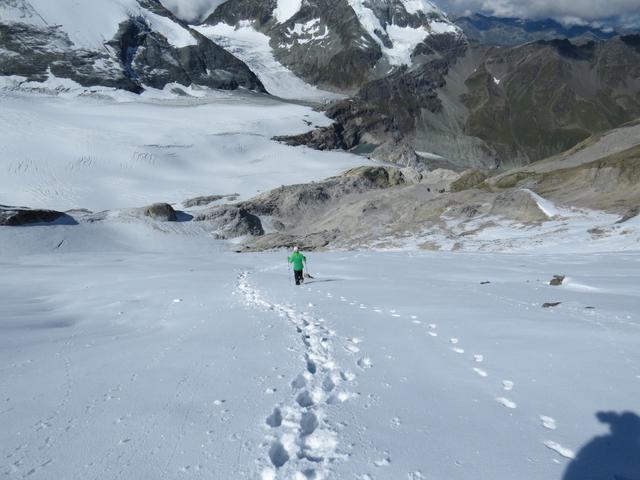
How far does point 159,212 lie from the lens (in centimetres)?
5691

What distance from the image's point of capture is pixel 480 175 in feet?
197

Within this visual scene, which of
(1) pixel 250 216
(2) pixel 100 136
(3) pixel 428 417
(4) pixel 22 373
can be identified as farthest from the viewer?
(2) pixel 100 136

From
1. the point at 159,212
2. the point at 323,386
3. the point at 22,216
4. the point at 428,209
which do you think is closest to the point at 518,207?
the point at 428,209

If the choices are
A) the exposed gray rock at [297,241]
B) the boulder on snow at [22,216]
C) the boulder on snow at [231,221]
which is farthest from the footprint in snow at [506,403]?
the boulder on snow at [231,221]

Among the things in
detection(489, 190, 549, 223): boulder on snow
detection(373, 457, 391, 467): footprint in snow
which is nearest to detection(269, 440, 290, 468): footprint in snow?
detection(373, 457, 391, 467): footprint in snow

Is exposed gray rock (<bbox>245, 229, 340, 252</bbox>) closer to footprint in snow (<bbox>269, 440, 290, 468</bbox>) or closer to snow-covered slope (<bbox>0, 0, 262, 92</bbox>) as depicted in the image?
footprint in snow (<bbox>269, 440, 290, 468</bbox>)

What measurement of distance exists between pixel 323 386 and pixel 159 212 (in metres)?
54.4

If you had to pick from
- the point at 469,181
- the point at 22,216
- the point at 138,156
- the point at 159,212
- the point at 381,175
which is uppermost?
the point at 138,156

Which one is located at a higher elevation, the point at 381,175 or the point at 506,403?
the point at 381,175

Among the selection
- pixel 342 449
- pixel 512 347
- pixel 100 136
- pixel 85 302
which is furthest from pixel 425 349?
pixel 100 136

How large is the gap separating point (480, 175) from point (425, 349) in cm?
5618

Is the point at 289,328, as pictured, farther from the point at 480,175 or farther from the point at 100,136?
the point at 100,136

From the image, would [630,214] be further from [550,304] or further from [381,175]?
[381,175]

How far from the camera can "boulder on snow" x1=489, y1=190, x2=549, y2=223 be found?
115ft
